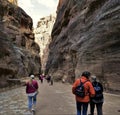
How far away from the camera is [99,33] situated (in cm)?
2089

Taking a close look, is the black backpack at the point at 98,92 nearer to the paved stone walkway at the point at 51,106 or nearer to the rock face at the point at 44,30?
the paved stone walkway at the point at 51,106

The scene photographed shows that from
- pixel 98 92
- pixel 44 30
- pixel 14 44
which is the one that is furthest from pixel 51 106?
pixel 44 30

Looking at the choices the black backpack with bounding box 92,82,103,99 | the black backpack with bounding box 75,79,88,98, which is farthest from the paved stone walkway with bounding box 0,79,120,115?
the black backpack with bounding box 75,79,88,98

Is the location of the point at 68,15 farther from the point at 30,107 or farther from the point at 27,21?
the point at 30,107

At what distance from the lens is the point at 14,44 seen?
49.4 metres

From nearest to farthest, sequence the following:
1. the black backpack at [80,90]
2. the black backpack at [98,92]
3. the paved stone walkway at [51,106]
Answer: the black backpack at [80,90] < the black backpack at [98,92] < the paved stone walkway at [51,106]

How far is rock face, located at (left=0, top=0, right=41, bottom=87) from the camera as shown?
23922 mm

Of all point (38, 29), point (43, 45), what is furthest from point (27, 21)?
point (38, 29)

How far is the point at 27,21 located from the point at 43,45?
85.2 m

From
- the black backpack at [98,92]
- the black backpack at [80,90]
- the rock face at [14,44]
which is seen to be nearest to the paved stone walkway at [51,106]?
the black backpack at [98,92]

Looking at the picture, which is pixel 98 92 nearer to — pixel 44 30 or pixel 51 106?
pixel 51 106

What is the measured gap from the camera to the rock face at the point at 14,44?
23922mm

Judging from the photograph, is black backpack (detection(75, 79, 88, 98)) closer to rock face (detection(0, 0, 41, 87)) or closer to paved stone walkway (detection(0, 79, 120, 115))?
paved stone walkway (detection(0, 79, 120, 115))

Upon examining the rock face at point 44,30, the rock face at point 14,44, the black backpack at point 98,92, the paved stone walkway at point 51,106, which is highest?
the rock face at point 44,30
